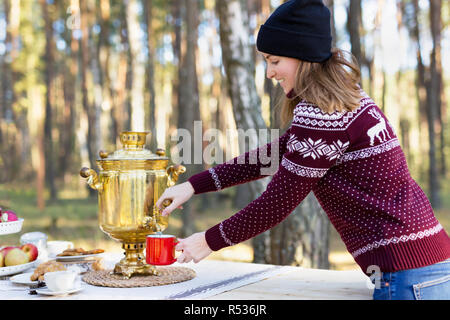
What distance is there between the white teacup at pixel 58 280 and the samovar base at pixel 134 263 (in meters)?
0.32

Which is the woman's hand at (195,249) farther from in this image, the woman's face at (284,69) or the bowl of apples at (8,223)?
the bowl of apples at (8,223)

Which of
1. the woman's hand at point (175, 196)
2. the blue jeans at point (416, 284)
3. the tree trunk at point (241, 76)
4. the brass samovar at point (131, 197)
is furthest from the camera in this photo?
the tree trunk at point (241, 76)

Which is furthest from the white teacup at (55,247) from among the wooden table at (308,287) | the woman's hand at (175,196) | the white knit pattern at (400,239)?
the white knit pattern at (400,239)

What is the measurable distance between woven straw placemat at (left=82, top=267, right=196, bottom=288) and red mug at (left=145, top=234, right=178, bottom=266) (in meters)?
0.18

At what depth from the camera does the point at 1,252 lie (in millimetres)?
2373

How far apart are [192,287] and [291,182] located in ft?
2.18

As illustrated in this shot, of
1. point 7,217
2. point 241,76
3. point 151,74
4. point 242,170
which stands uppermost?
point 151,74

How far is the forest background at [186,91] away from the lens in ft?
15.1

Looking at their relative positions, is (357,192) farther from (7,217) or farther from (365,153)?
(7,217)

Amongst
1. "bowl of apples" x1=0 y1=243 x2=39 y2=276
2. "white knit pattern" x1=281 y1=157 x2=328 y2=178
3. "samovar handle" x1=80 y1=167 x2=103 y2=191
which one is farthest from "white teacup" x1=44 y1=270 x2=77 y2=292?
"white knit pattern" x1=281 y1=157 x2=328 y2=178

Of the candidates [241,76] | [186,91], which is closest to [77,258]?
[241,76]

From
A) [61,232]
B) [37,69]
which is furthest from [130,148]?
[37,69]

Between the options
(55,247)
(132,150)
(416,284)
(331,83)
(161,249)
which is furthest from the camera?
(55,247)

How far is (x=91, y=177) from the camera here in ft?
7.00
